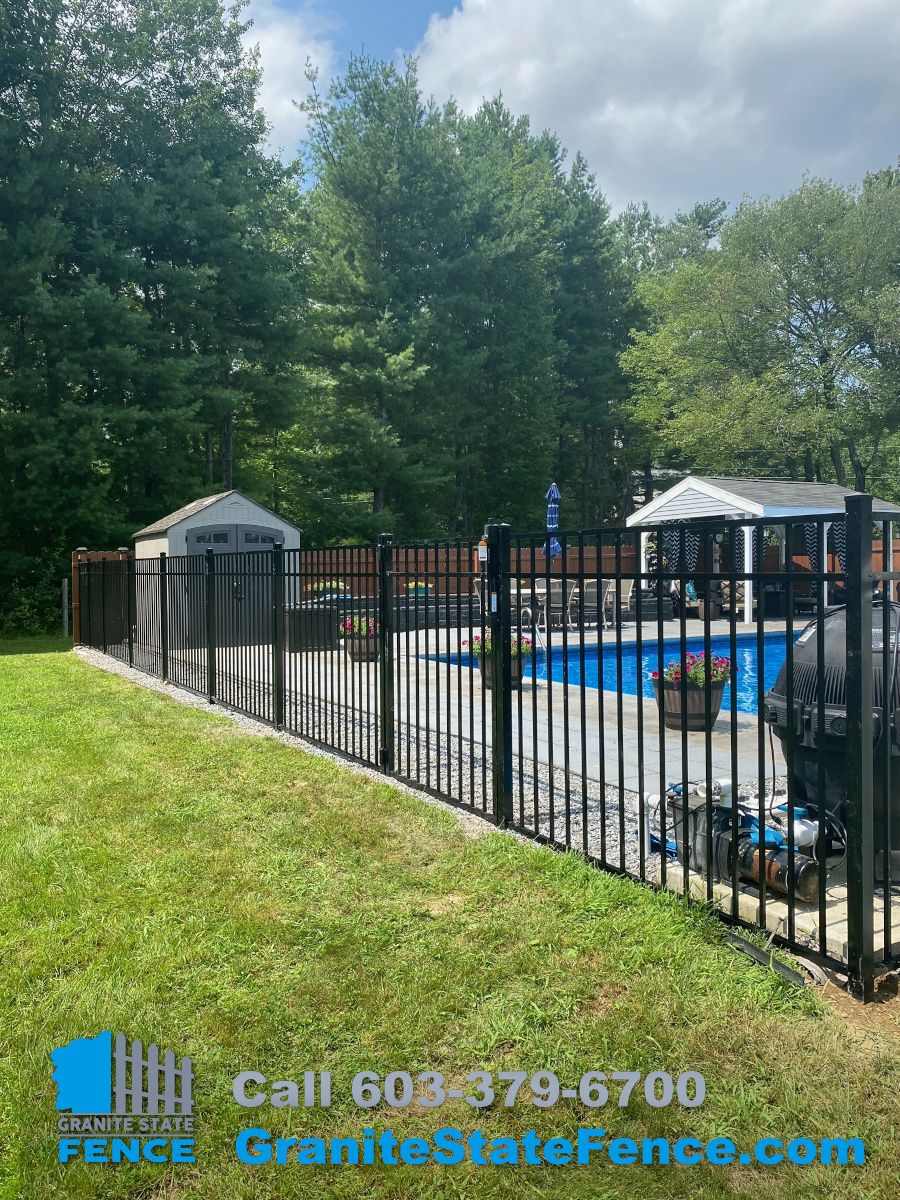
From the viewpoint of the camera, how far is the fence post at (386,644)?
222 inches

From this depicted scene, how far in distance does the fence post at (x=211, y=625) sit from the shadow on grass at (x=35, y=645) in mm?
6819

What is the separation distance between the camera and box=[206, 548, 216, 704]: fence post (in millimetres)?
8578

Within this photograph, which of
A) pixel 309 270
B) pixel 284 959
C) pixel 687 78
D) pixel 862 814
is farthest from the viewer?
pixel 309 270

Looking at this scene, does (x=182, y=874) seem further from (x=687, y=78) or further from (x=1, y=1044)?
(x=687, y=78)

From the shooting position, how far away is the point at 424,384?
28.9 metres

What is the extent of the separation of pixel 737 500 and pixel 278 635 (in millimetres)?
14447

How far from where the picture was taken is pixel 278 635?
23.8 ft

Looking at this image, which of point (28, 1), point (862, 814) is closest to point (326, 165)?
point (28, 1)

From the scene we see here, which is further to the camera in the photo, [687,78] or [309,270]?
[309,270]

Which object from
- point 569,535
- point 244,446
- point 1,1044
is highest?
point 244,446

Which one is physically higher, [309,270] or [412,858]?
[309,270]

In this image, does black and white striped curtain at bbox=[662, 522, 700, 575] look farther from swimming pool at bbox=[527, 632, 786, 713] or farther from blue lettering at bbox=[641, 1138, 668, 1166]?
swimming pool at bbox=[527, 632, 786, 713]

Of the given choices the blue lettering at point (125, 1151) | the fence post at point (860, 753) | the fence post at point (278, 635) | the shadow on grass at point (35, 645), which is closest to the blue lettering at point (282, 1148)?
the blue lettering at point (125, 1151)

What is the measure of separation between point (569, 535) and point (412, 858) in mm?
1814
